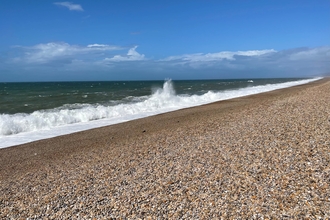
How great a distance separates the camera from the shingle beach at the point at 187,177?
3.98 metres

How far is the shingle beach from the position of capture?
398 cm

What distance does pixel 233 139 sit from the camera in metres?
7.66

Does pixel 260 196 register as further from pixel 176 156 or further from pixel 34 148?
pixel 34 148

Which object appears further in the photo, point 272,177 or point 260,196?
point 272,177

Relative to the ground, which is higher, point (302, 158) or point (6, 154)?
point (302, 158)

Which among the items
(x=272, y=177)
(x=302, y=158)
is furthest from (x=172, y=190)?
(x=302, y=158)

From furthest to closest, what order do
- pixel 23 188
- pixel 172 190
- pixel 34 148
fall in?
pixel 34 148
pixel 23 188
pixel 172 190

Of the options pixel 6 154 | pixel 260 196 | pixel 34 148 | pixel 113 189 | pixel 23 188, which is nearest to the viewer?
pixel 260 196

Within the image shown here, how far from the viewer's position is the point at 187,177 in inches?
205

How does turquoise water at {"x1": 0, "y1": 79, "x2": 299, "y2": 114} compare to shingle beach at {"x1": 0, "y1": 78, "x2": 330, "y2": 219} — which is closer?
shingle beach at {"x1": 0, "y1": 78, "x2": 330, "y2": 219}

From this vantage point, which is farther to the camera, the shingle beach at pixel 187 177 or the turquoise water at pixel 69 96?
the turquoise water at pixel 69 96

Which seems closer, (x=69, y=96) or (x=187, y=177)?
(x=187, y=177)

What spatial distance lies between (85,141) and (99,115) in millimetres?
7646

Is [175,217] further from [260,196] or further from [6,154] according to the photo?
[6,154]
